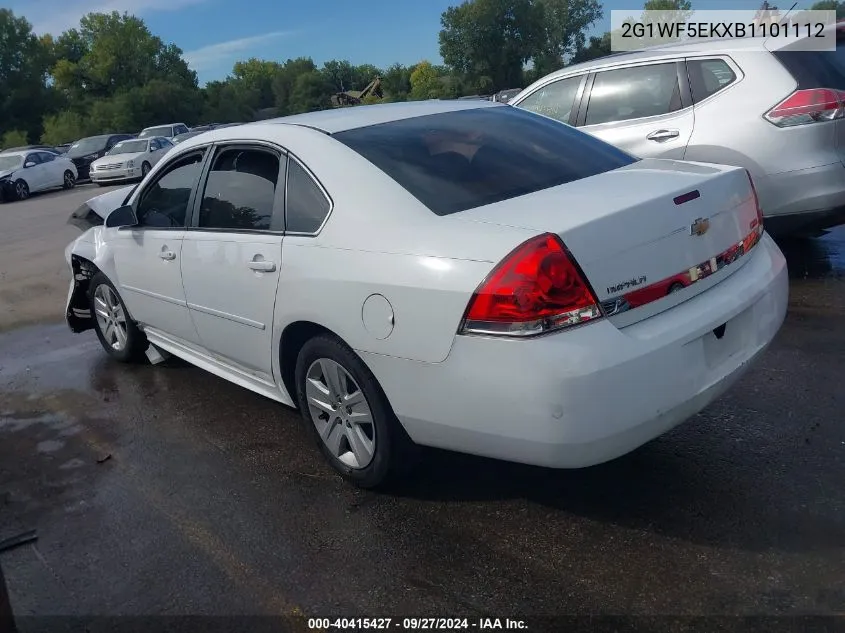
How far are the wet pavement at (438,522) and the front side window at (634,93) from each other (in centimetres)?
272

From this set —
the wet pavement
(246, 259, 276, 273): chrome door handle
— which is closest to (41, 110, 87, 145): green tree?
the wet pavement

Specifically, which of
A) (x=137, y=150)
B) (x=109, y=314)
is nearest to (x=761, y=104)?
(x=109, y=314)

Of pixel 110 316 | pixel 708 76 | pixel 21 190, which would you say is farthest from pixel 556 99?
pixel 21 190

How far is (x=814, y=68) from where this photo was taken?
5.78 meters

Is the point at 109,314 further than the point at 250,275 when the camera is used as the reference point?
Yes

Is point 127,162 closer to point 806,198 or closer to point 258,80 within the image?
point 806,198

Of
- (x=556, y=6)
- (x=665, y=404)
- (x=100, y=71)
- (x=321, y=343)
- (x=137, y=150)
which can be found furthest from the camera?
(x=556, y=6)

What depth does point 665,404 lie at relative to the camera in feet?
9.22

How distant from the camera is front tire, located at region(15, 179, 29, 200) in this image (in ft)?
77.5

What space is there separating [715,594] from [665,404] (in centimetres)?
64

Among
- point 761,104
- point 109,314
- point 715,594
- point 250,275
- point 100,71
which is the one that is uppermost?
point 100,71

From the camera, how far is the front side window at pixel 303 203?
349 cm

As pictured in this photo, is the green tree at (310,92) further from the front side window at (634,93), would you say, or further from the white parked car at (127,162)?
the front side window at (634,93)

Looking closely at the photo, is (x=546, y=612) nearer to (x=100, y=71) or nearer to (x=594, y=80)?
(x=594, y=80)
